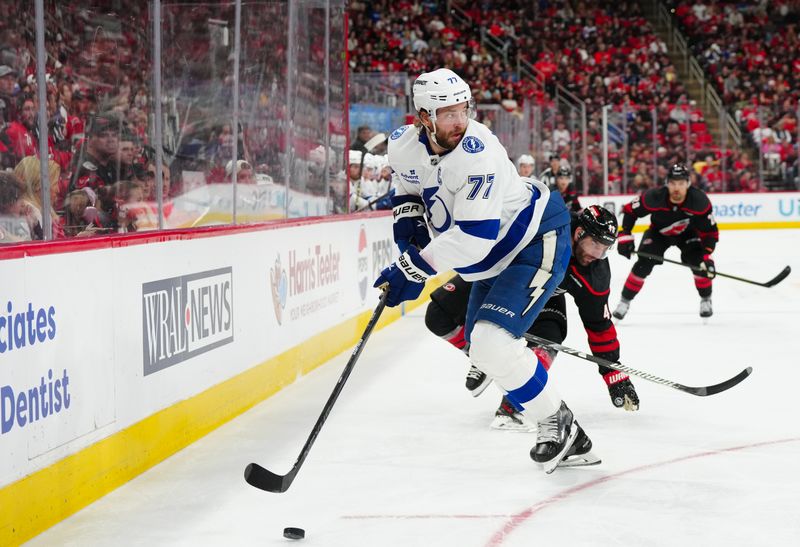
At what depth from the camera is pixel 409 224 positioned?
3.74 meters

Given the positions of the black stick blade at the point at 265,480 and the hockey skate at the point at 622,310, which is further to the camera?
the hockey skate at the point at 622,310

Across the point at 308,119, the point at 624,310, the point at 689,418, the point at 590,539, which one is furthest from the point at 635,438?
the point at 624,310

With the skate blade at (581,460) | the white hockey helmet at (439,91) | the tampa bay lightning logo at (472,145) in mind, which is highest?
the white hockey helmet at (439,91)

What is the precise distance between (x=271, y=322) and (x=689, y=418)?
1.96 m

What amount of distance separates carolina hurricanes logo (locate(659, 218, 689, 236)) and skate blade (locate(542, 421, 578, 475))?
4528 mm

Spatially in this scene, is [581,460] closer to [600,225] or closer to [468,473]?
[468,473]

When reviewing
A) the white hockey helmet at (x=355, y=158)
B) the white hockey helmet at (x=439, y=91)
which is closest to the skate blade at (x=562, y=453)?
the white hockey helmet at (x=439, y=91)

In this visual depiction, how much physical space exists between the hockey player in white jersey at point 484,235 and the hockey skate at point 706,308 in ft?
14.4

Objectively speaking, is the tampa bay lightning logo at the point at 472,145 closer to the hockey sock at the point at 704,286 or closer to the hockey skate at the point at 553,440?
the hockey skate at the point at 553,440

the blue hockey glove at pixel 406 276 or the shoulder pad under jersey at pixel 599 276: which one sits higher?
the blue hockey glove at pixel 406 276

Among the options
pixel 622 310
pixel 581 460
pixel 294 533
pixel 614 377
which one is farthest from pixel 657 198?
pixel 294 533

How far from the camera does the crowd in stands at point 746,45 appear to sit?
2012 centimetres

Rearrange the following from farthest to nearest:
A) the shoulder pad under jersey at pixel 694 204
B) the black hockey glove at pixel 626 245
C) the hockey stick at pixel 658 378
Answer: the shoulder pad under jersey at pixel 694 204
the black hockey glove at pixel 626 245
the hockey stick at pixel 658 378

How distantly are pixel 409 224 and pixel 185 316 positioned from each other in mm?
961
